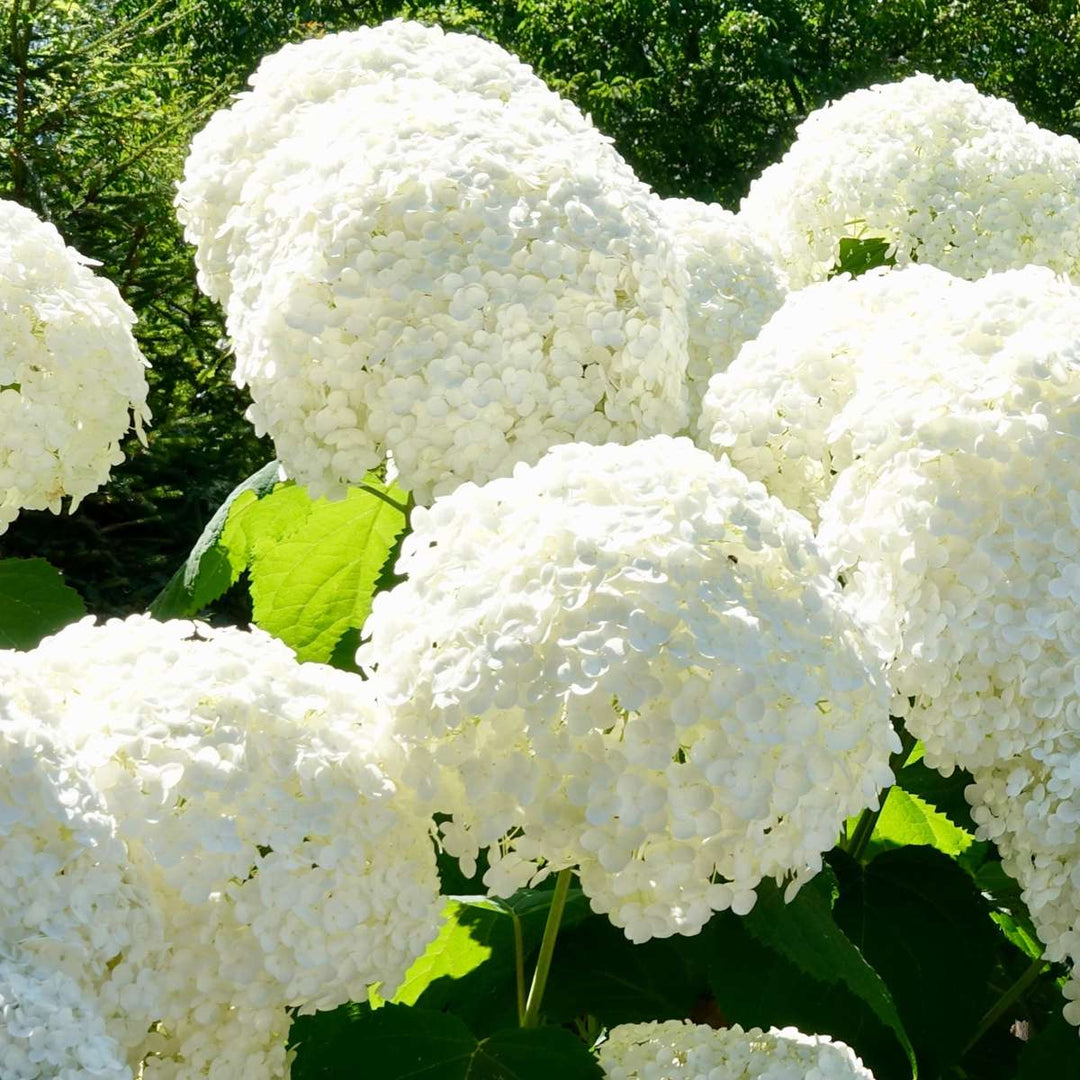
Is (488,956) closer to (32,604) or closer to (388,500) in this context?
(388,500)

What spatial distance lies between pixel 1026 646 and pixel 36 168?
4.52 meters

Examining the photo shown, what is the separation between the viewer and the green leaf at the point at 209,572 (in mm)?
1539

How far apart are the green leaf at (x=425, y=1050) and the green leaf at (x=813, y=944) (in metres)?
0.15

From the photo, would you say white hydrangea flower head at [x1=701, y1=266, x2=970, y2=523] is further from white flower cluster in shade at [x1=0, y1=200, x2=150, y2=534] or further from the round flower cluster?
white flower cluster in shade at [x1=0, y1=200, x2=150, y2=534]

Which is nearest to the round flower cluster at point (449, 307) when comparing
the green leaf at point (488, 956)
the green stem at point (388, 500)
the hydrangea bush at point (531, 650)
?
the hydrangea bush at point (531, 650)

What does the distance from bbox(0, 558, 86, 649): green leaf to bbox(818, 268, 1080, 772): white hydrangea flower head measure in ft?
2.56

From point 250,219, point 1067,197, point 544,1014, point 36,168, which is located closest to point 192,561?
point 250,219

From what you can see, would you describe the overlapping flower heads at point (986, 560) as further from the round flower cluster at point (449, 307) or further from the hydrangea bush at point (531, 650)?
the round flower cluster at point (449, 307)

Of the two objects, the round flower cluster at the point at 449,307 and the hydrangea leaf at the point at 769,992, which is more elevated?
the round flower cluster at the point at 449,307

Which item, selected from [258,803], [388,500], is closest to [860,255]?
[388,500]

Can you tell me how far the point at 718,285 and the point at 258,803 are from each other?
2.67 ft

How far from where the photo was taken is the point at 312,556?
1561 millimetres

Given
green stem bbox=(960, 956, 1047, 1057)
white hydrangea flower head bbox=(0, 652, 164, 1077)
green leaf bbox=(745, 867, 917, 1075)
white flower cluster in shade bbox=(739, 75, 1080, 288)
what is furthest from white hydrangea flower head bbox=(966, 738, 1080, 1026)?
white flower cluster in shade bbox=(739, 75, 1080, 288)

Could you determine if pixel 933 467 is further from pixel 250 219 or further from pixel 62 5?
pixel 62 5
